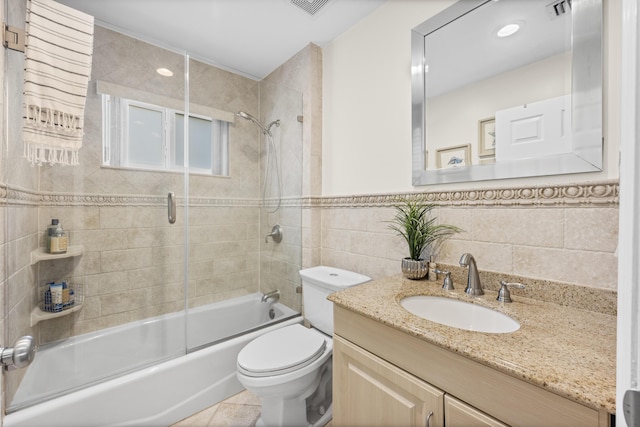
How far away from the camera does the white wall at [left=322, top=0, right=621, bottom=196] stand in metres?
1.43

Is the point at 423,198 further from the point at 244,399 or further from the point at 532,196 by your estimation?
the point at 244,399

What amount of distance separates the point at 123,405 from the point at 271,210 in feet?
4.62

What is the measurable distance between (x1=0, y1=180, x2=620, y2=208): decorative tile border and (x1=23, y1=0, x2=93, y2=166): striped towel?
27 centimetres

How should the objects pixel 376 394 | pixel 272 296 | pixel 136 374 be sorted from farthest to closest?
pixel 272 296 < pixel 136 374 < pixel 376 394

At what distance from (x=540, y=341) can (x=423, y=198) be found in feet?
2.57

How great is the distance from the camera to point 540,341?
669mm

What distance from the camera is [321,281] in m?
1.51

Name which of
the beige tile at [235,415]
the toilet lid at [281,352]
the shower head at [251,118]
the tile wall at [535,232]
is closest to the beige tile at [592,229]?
the tile wall at [535,232]

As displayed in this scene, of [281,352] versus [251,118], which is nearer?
[281,352]

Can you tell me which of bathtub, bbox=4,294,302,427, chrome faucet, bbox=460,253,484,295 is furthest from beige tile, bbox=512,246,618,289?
bathtub, bbox=4,294,302,427

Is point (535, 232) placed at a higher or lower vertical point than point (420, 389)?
higher

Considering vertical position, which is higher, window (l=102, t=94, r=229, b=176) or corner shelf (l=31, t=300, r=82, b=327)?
window (l=102, t=94, r=229, b=176)

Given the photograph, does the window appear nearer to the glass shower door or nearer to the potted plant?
the glass shower door

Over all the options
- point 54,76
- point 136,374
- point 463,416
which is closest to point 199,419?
point 136,374
